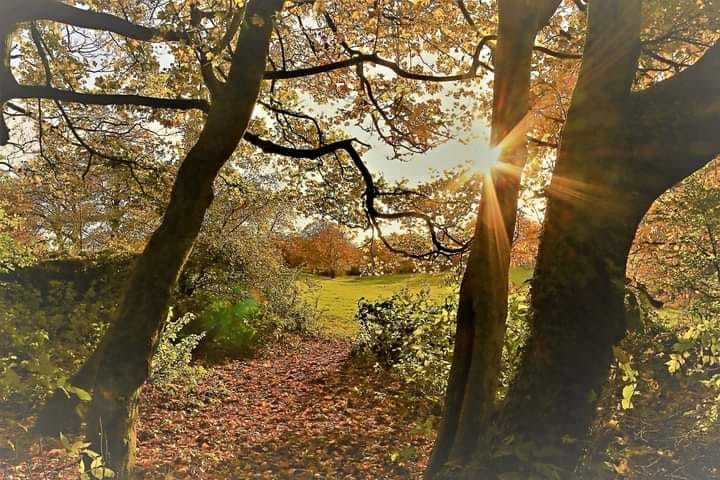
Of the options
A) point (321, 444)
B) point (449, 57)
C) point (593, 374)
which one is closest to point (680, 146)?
point (593, 374)

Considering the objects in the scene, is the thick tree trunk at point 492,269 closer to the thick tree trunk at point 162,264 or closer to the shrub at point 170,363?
the thick tree trunk at point 162,264

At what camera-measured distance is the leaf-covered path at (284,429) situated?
18.7ft

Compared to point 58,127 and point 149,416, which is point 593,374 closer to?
point 149,416

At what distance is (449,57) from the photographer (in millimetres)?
8859

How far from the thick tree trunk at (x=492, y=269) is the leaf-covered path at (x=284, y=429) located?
85 cm

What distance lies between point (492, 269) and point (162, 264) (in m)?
3.58

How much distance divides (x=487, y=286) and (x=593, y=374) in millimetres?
1057

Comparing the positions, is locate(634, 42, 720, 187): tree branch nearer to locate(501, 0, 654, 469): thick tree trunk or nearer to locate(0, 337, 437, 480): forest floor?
locate(501, 0, 654, 469): thick tree trunk

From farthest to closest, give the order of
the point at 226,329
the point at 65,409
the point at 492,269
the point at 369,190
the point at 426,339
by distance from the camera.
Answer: the point at 226,329 → the point at 369,190 → the point at 426,339 → the point at 65,409 → the point at 492,269

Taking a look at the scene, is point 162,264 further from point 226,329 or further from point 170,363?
point 226,329

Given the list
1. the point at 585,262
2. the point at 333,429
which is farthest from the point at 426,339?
the point at 585,262

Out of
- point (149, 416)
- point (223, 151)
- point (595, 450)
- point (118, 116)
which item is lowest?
point (149, 416)

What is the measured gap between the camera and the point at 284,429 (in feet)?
23.9

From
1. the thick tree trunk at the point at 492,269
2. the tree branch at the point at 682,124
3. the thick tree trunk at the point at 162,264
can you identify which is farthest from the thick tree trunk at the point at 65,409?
the tree branch at the point at 682,124
